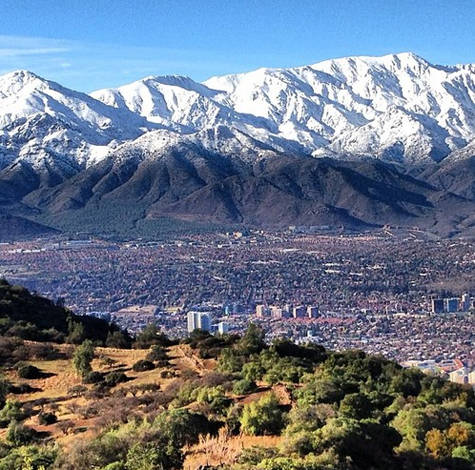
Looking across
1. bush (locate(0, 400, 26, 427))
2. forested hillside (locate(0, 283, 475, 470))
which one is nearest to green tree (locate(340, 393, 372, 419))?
forested hillside (locate(0, 283, 475, 470))

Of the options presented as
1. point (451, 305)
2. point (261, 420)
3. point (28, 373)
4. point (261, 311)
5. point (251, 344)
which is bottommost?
point (261, 311)

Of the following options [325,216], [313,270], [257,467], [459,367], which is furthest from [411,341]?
[325,216]

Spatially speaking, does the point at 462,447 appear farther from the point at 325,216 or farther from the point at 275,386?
the point at 325,216

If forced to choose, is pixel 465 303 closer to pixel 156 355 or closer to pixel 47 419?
pixel 156 355

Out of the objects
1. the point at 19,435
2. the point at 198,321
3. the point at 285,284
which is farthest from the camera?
the point at 285,284

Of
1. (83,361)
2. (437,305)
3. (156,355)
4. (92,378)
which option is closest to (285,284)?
(437,305)

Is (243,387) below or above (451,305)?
above
